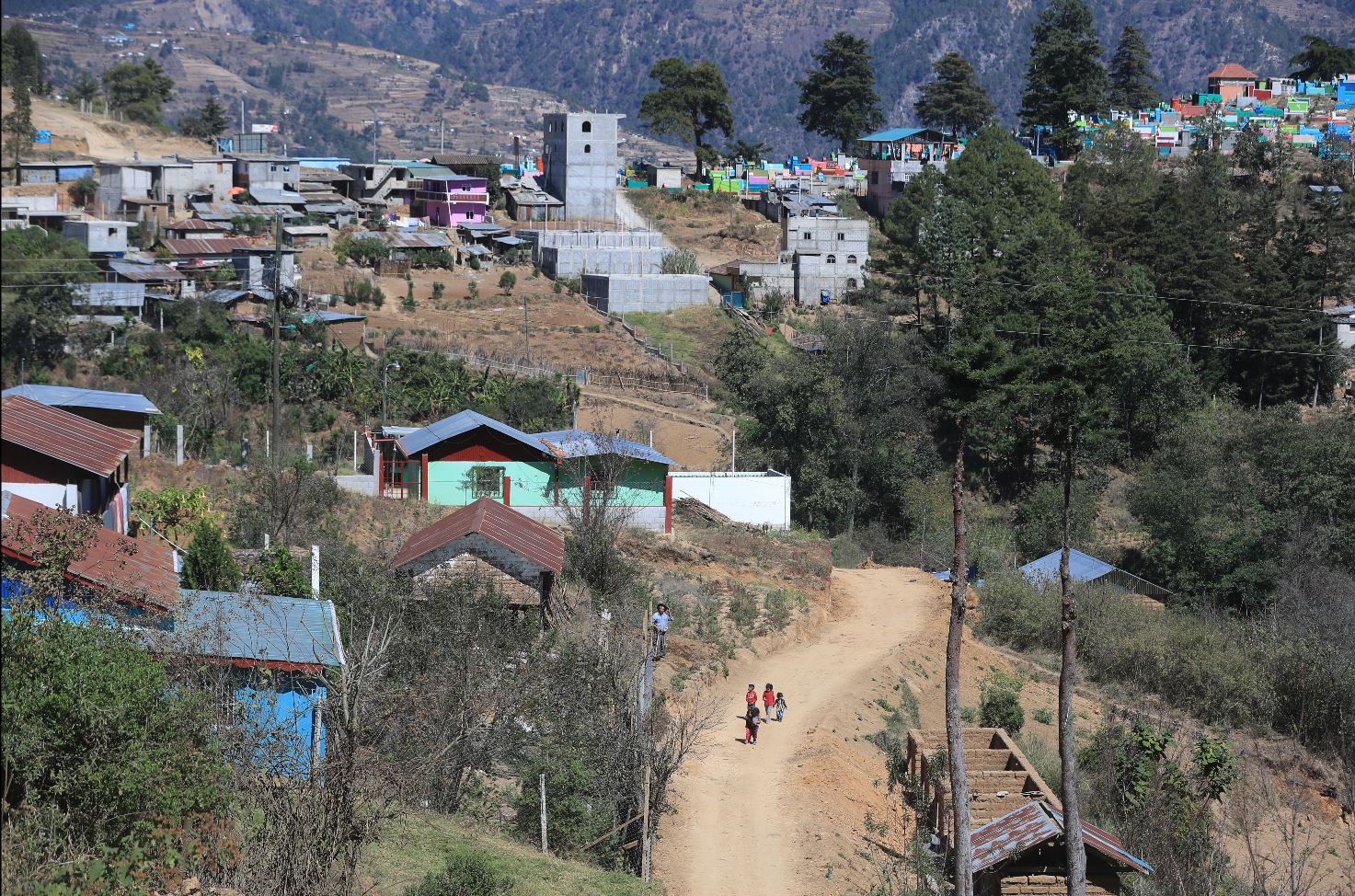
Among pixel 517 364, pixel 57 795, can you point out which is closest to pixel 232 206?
pixel 517 364

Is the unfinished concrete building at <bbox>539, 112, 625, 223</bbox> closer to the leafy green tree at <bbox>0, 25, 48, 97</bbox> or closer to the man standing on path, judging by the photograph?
the man standing on path

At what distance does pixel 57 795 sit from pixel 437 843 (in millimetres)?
4669

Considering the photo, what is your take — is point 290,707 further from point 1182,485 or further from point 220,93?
point 220,93

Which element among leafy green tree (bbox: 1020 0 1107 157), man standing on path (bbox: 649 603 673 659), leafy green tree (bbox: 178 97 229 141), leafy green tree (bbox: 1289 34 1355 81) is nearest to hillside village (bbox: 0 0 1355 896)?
man standing on path (bbox: 649 603 673 659)

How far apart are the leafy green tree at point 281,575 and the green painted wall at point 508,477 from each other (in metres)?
9.85

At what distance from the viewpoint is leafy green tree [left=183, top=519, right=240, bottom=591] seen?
58.9 feet

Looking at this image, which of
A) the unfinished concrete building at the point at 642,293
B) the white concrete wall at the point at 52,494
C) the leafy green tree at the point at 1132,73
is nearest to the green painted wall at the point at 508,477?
the white concrete wall at the point at 52,494

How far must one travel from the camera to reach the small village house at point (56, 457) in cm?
1030

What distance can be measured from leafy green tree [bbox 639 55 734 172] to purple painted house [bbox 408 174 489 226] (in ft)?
50.3

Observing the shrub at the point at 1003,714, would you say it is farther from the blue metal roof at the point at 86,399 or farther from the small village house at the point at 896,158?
the small village house at the point at 896,158

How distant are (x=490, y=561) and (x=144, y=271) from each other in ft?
86.3

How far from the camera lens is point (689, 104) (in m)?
77.8

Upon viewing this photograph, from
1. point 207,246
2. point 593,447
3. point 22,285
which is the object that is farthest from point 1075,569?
point 207,246

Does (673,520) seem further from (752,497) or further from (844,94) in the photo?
(844,94)
